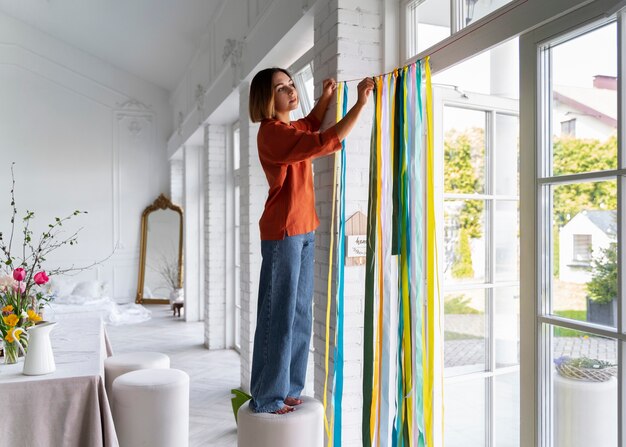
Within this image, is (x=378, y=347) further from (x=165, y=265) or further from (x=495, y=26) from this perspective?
(x=165, y=265)

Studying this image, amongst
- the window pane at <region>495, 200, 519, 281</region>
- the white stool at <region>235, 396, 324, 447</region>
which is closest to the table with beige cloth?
the white stool at <region>235, 396, 324, 447</region>

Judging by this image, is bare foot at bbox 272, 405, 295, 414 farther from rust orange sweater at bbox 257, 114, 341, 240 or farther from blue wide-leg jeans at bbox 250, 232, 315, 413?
A: rust orange sweater at bbox 257, 114, 341, 240

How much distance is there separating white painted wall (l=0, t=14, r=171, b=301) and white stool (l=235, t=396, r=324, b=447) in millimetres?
7634

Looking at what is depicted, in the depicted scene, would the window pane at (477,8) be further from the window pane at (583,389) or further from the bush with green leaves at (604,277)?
the window pane at (583,389)

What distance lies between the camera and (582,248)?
1.79 metres

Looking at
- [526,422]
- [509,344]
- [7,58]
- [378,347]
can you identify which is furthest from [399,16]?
[7,58]

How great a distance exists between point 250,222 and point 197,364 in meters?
1.87

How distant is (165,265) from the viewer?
959 cm

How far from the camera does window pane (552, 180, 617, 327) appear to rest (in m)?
1.67

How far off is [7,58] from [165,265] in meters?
4.03

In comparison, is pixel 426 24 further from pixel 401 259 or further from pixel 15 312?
pixel 15 312

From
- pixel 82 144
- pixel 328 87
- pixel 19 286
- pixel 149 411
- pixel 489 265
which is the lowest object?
pixel 149 411

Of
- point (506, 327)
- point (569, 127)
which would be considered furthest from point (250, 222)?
point (569, 127)

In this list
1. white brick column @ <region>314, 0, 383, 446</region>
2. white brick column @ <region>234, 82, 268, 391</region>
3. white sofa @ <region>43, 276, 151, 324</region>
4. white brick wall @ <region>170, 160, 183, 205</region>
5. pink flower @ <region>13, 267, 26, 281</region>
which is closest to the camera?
white brick column @ <region>314, 0, 383, 446</region>
